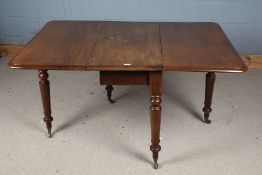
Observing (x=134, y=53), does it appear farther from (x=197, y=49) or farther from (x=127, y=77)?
(x=197, y=49)

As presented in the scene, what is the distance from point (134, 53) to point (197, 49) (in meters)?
0.33

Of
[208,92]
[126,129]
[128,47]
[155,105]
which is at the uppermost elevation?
[128,47]

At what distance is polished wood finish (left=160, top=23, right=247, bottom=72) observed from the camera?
147cm

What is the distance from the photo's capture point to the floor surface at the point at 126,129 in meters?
1.76

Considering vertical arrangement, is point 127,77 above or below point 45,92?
above

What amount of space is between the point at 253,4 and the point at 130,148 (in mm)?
1672

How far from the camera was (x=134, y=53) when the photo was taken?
161 cm

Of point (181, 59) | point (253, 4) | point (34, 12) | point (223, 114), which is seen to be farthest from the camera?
point (34, 12)

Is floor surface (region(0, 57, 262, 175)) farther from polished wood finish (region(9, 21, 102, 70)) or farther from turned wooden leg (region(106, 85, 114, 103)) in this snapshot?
polished wood finish (region(9, 21, 102, 70))

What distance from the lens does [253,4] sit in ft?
8.89

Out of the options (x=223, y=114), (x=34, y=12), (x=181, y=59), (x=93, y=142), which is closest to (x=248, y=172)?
(x=223, y=114)

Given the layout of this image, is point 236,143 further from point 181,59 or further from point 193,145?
point 181,59

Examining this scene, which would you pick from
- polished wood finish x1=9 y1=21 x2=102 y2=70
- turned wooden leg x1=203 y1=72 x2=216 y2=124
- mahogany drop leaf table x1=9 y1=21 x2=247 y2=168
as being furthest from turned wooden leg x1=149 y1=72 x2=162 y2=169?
turned wooden leg x1=203 y1=72 x2=216 y2=124

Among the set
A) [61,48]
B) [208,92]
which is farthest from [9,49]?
[208,92]
